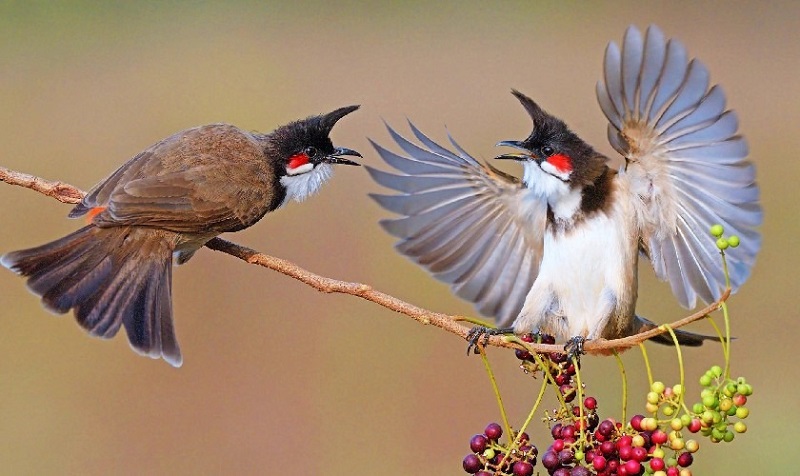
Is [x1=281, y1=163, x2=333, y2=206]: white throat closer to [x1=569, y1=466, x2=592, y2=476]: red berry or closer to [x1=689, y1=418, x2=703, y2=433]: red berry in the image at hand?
[x1=569, y1=466, x2=592, y2=476]: red berry

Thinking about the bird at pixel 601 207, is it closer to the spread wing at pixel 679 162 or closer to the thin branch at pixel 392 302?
the spread wing at pixel 679 162

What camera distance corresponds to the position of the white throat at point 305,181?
418cm

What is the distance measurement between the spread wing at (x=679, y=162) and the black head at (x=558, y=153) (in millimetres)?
131

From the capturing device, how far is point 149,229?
12.9 feet

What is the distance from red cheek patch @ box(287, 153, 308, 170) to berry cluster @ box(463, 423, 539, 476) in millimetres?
1640

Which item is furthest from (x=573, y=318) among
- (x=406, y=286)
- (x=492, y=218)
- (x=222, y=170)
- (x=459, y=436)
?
(x=406, y=286)

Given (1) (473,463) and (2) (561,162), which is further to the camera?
(2) (561,162)

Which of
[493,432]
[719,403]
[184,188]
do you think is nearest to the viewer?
[719,403]

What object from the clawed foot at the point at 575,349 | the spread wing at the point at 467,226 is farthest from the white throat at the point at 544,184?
the clawed foot at the point at 575,349

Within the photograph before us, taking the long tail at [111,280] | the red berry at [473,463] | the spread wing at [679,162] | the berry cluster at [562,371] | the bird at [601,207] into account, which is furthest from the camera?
the long tail at [111,280]

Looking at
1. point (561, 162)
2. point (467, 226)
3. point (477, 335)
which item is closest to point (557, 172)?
point (561, 162)

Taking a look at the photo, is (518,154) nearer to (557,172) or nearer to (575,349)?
(557,172)

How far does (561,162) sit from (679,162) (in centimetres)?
41

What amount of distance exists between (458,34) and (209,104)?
440 centimetres
